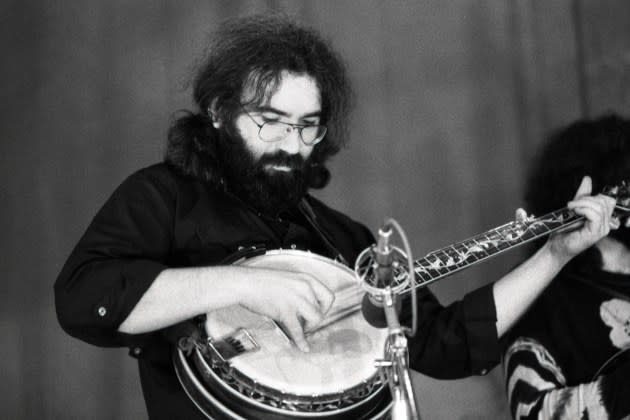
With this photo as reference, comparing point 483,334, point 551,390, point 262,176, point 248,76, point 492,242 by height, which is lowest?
point 551,390

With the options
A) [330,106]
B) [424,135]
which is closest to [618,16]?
[424,135]

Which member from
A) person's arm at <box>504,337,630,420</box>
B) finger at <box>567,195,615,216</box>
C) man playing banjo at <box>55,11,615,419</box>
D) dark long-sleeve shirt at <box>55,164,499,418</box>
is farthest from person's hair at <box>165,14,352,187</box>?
person's arm at <box>504,337,630,420</box>

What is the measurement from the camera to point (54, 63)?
3002 millimetres

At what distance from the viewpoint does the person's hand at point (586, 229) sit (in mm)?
2055

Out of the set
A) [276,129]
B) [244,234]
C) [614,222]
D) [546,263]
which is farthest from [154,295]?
[614,222]

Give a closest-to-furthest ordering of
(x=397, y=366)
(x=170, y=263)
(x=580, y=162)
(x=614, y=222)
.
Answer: (x=397, y=366), (x=170, y=263), (x=614, y=222), (x=580, y=162)

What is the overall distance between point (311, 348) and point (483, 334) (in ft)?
1.65

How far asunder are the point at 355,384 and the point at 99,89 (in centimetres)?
180

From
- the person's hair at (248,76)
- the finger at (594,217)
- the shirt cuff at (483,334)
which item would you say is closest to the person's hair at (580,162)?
the finger at (594,217)

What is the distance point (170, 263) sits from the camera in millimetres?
1948

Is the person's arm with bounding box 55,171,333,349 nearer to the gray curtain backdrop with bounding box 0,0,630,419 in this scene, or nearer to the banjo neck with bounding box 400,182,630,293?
the banjo neck with bounding box 400,182,630,293

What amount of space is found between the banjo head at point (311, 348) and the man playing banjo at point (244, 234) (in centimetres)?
4

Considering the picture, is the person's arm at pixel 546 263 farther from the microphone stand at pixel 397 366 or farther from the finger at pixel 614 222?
the microphone stand at pixel 397 366

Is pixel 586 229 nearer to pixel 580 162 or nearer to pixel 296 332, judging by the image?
pixel 580 162
